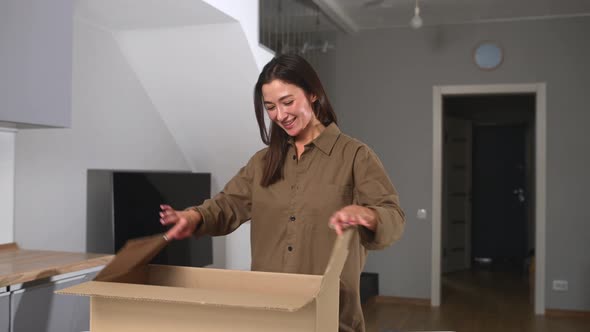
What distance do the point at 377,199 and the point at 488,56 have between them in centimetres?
487

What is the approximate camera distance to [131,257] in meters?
1.23

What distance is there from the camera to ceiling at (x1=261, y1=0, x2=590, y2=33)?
5082 mm

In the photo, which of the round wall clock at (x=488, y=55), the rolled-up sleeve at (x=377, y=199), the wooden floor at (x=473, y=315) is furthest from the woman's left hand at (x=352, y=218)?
the round wall clock at (x=488, y=55)

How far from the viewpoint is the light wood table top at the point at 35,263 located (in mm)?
2152

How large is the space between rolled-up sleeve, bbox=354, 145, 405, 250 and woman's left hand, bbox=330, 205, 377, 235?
0.02m

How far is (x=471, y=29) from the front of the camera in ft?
19.2

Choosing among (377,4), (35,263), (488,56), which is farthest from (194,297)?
(488,56)

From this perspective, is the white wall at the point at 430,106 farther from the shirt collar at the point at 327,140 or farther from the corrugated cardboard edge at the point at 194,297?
the corrugated cardboard edge at the point at 194,297

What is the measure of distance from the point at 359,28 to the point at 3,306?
4.67m

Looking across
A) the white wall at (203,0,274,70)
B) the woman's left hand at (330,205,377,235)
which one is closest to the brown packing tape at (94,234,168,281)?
the woman's left hand at (330,205,377,235)

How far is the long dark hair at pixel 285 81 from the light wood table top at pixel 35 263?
3.65ft

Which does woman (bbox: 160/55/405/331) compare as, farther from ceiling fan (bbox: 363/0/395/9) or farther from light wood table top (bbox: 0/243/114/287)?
ceiling fan (bbox: 363/0/395/9)

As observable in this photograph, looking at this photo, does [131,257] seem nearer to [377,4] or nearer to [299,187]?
[299,187]

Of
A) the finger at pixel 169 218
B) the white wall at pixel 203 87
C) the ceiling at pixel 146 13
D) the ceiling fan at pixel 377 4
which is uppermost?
the ceiling fan at pixel 377 4
